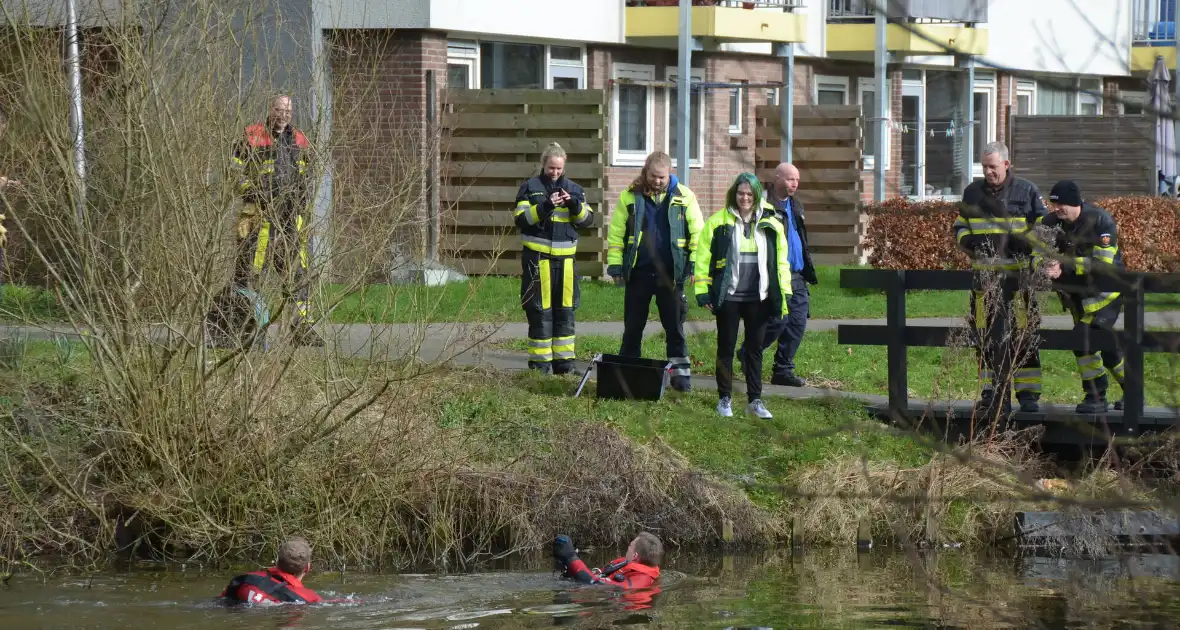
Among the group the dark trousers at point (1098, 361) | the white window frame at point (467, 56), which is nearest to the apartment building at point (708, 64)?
the white window frame at point (467, 56)

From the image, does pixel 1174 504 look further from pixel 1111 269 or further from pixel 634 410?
pixel 634 410

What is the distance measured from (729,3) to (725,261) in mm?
14926

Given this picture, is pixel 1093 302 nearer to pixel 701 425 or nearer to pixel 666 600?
pixel 701 425

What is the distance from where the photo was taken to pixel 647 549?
33.1 ft

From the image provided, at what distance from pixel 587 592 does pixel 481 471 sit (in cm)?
168

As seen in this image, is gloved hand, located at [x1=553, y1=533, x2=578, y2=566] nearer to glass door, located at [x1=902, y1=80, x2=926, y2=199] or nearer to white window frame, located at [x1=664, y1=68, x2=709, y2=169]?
A: white window frame, located at [x1=664, y1=68, x2=709, y2=169]

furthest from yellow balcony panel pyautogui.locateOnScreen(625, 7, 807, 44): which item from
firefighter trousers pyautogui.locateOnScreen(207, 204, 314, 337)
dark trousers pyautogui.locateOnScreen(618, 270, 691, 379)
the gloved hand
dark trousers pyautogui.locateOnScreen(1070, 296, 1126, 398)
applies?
the gloved hand

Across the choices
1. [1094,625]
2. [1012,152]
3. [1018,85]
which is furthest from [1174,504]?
[1018,85]

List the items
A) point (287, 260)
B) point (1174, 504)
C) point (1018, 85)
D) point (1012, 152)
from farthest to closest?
point (1018, 85) < point (1012, 152) < point (287, 260) < point (1174, 504)

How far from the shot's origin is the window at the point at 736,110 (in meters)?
27.9

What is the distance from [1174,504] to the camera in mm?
3674

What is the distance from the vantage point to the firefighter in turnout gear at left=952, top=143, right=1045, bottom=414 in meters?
11.6

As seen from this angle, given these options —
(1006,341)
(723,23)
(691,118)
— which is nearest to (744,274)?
(1006,341)

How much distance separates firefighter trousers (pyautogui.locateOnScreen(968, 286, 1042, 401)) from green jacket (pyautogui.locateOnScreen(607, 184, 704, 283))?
7.48 ft
